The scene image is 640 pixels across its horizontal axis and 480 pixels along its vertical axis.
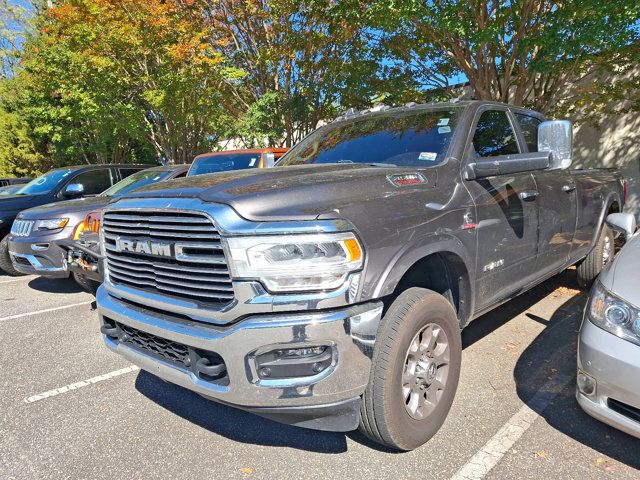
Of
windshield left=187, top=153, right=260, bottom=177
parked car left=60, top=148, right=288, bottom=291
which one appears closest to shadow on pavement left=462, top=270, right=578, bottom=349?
parked car left=60, top=148, right=288, bottom=291

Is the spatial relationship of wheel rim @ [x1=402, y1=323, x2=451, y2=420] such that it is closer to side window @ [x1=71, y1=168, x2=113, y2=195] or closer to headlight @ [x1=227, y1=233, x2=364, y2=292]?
headlight @ [x1=227, y1=233, x2=364, y2=292]

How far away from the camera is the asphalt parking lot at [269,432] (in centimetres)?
240

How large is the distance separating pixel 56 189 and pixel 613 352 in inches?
325

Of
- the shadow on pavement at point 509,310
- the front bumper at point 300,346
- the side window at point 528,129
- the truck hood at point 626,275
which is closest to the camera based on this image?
the front bumper at point 300,346

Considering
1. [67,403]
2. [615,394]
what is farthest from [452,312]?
[67,403]

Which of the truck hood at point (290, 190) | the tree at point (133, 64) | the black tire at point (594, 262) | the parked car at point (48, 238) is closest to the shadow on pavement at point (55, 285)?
the parked car at point (48, 238)

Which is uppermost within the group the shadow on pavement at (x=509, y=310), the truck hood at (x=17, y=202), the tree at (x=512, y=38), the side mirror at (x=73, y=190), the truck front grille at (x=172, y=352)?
the tree at (x=512, y=38)

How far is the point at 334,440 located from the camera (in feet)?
8.73

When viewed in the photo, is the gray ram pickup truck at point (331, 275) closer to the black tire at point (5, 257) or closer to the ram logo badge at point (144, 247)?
the ram logo badge at point (144, 247)

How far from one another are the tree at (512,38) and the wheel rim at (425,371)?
580cm

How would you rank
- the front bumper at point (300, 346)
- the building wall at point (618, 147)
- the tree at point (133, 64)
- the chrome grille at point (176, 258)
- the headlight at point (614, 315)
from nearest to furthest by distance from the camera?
the front bumper at point (300, 346) → the chrome grille at point (176, 258) → the headlight at point (614, 315) → the building wall at point (618, 147) → the tree at point (133, 64)

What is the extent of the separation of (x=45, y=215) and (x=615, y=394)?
636cm

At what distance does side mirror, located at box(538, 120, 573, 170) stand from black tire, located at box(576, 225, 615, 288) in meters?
2.49

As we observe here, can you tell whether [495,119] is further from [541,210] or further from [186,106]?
[186,106]
